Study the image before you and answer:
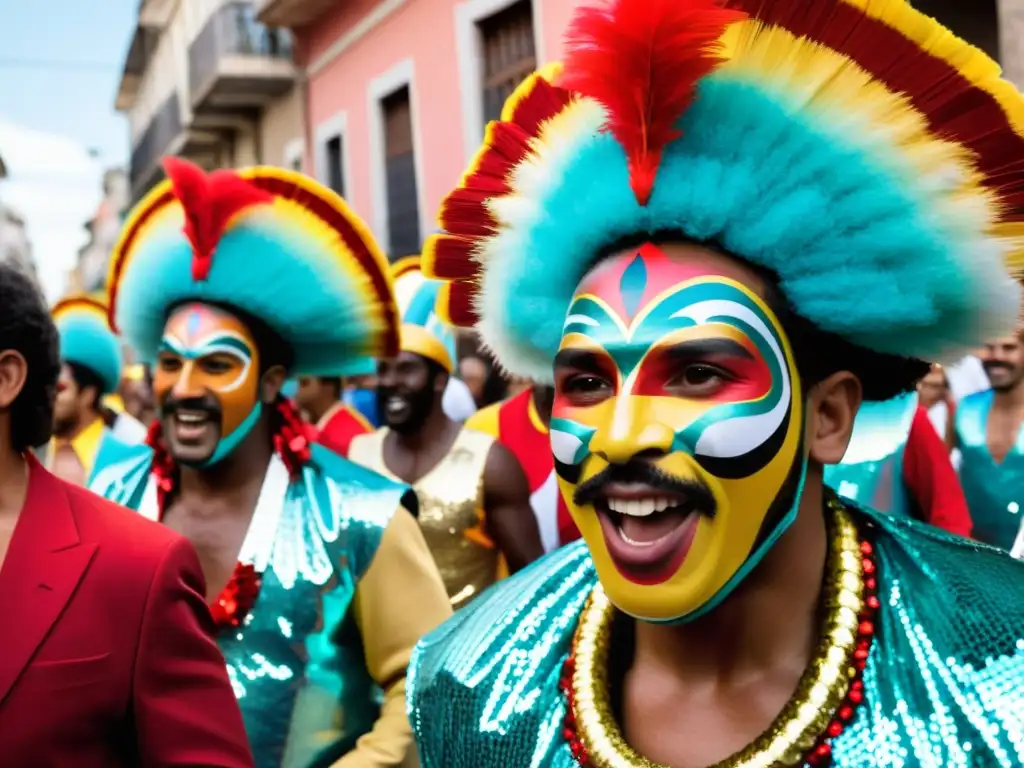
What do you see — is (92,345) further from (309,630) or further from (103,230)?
(103,230)

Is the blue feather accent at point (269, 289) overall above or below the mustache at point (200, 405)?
above

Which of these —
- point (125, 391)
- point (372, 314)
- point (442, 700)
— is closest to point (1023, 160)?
point (442, 700)

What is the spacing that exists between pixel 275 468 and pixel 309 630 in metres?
0.56

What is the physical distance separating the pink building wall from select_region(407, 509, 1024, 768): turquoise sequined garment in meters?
10.1

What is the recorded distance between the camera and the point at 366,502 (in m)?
3.52

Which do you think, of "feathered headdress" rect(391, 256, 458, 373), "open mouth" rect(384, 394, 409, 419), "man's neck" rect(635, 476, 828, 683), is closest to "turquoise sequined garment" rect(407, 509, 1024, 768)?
"man's neck" rect(635, 476, 828, 683)

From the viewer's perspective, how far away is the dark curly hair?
7.76 ft

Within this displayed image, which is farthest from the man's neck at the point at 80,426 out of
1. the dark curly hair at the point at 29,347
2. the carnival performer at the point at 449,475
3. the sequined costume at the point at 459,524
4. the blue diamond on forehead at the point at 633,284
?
the blue diamond on forehead at the point at 633,284

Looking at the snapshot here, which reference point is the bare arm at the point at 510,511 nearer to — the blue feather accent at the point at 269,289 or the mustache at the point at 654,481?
the blue feather accent at the point at 269,289

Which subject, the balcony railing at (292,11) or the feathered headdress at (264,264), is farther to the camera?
the balcony railing at (292,11)

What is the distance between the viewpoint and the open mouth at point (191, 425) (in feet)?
12.0

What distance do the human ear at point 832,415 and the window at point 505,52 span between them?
1076 cm

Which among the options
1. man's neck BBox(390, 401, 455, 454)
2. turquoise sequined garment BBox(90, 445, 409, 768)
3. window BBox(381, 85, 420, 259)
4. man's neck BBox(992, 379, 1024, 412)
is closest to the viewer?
turquoise sequined garment BBox(90, 445, 409, 768)

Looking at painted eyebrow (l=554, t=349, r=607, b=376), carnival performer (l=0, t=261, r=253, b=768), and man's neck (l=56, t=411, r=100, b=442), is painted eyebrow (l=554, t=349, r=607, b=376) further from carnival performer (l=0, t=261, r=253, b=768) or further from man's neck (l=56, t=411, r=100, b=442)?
man's neck (l=56, t=411, r=100, b=442)
